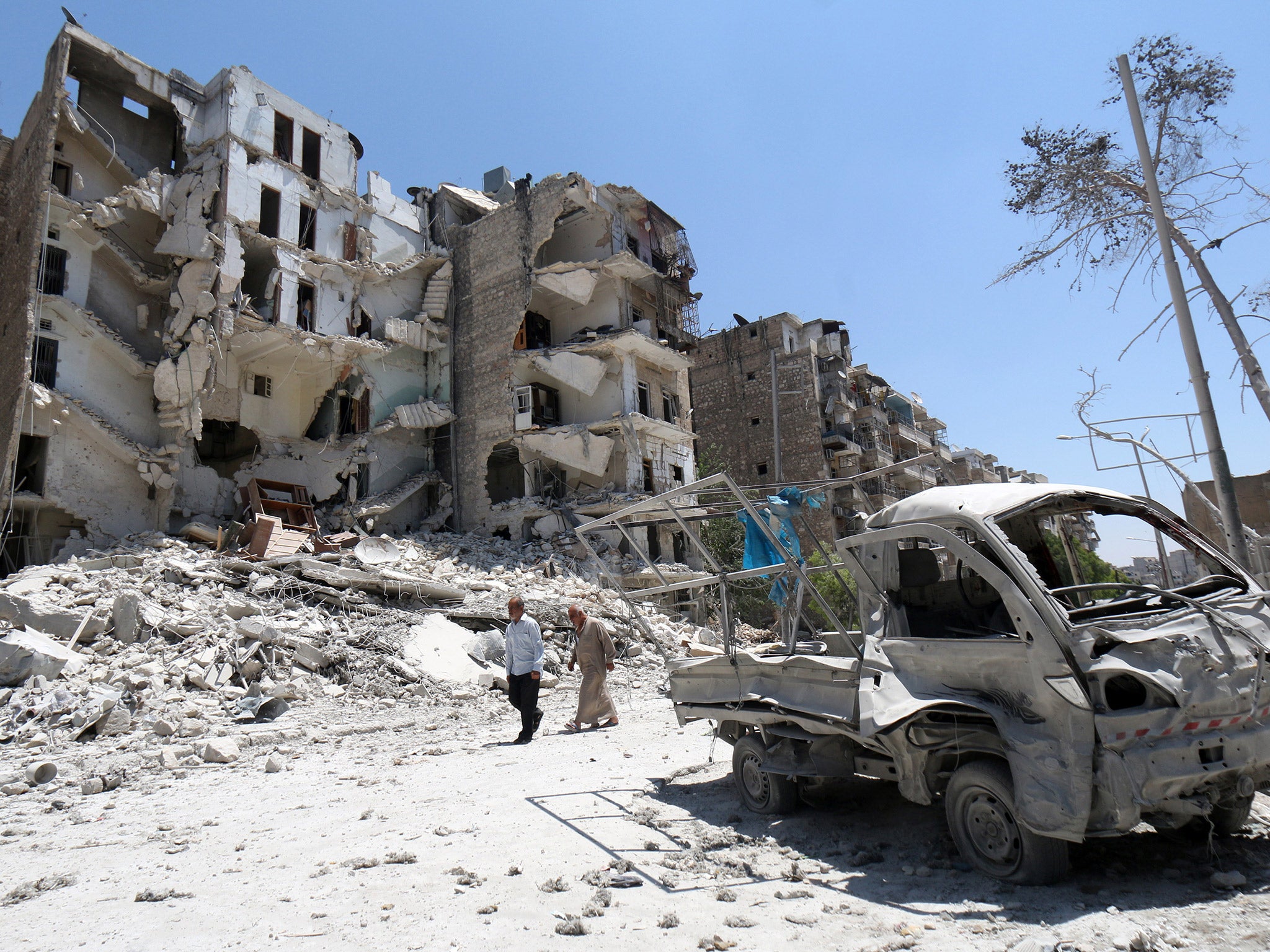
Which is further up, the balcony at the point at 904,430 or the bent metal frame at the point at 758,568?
the balcony at the point at 904,430

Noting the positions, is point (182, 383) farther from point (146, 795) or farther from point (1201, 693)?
point (1201, 693)

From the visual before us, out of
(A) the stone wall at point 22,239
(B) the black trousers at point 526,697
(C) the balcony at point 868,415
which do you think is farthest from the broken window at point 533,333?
(B) the black trousers at point 526,697

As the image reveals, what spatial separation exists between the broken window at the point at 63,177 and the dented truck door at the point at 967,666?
2626 cm

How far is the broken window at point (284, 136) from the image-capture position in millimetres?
26172

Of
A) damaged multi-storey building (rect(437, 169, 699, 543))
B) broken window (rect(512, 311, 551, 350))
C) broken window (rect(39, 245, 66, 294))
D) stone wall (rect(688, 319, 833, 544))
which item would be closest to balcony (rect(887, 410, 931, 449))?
stone wall (rect(688, 319, 833, 544))

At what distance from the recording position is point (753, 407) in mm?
39125

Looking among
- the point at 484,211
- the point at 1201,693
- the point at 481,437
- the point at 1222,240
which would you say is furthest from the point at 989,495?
the point at 484,211

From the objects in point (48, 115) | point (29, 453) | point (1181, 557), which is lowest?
point (1181, 557)

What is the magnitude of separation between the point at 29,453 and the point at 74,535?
245 cm

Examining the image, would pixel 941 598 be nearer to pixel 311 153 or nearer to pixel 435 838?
pixel 435 838

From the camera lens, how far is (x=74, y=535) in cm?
2050

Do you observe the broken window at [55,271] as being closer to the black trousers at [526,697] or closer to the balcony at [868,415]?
the black trousers at [526,697]

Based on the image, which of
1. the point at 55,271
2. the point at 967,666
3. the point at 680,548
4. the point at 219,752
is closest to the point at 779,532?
the point at 967,666

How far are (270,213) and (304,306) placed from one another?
3153mm
